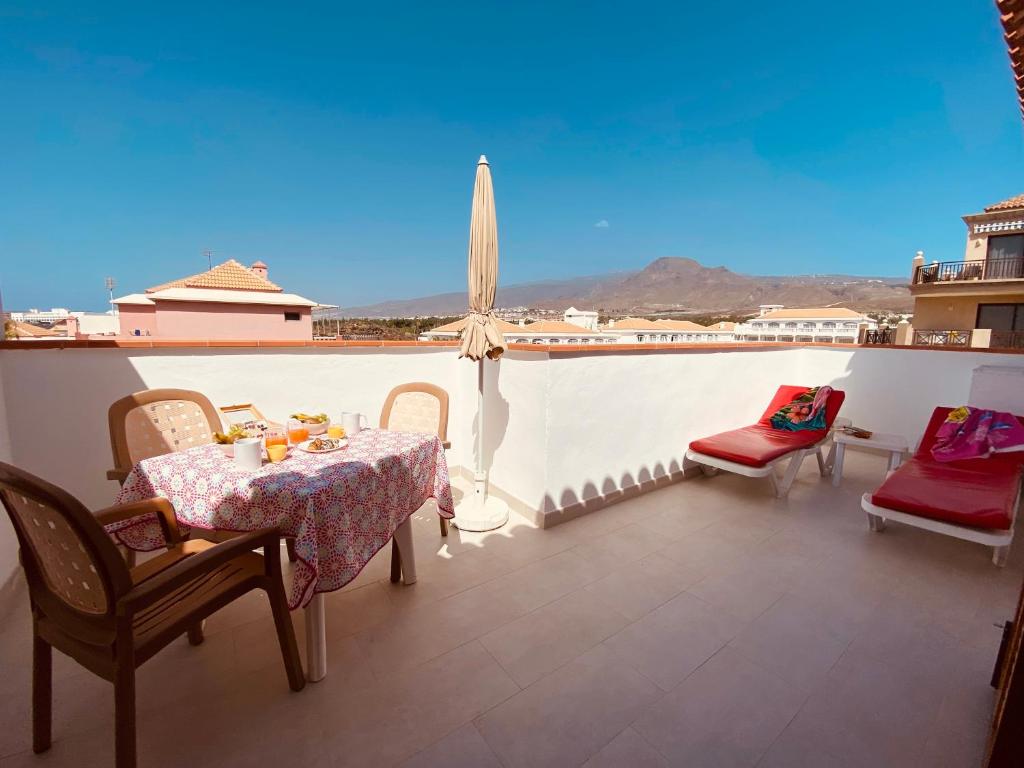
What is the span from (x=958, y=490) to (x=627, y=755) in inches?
121

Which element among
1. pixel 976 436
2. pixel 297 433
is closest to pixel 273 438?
pixel 297 433

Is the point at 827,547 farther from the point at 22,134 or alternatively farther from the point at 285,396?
the point at 22,134

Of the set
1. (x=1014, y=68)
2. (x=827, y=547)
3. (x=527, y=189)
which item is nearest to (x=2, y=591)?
(x=827, y=547)

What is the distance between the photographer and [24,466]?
2557 mm

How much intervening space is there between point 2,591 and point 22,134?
1854 centimetres

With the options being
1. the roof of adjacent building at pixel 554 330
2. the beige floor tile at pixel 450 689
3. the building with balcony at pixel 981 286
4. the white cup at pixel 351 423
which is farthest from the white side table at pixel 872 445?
the building with balcony at pixel 981 286

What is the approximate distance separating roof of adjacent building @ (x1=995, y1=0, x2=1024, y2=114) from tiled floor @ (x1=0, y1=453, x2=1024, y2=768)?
2559mm

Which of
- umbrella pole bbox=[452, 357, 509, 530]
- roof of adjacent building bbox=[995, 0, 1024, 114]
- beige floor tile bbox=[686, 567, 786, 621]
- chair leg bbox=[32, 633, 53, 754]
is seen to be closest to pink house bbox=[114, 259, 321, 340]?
umbrella pole bbox=[452, 357, 509, 530]

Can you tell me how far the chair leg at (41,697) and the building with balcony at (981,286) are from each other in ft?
71.6

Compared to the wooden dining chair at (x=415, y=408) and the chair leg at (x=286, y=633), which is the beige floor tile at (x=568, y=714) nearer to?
the chair leg at (x=286, y=633)

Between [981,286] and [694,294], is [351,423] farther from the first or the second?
[694,294]

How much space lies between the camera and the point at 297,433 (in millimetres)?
2084

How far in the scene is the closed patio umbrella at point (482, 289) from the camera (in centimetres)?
293

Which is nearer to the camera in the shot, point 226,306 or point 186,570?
point 186,570
